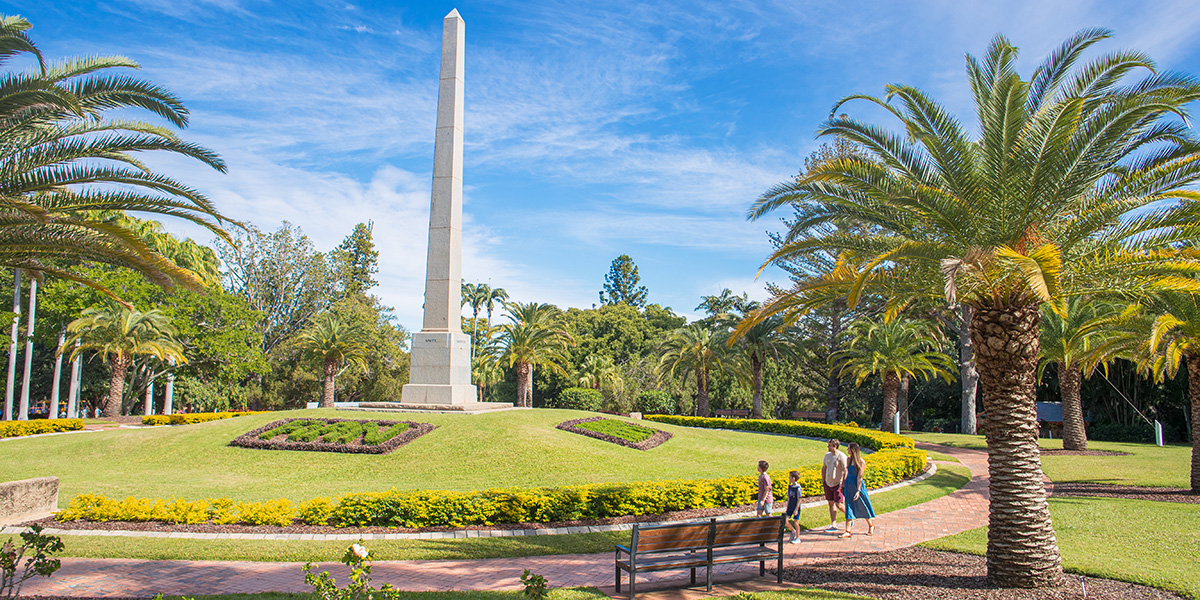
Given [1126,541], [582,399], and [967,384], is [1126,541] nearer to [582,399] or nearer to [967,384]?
[967,384]

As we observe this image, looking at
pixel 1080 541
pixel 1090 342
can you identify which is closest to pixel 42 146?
pixel 1080 541

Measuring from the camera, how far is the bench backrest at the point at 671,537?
761 cm

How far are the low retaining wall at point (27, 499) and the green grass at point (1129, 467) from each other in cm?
2124

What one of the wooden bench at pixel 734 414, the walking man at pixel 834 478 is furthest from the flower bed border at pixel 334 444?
the wooden bench at pixel 734 414

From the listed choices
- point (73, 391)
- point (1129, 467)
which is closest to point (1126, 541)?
point (1129, 467)

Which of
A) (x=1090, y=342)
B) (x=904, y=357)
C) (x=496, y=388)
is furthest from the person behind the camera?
(x=496, y=388)

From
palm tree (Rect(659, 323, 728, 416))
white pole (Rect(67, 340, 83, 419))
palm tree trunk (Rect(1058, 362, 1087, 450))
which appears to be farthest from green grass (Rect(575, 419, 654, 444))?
white pole (Rect(67, 340, 83, 419))

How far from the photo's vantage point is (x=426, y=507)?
436 inches

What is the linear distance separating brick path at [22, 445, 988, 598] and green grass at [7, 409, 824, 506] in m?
5.09

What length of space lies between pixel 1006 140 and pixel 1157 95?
1.70 m

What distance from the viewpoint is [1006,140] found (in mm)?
8445

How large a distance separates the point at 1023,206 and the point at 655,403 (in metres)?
33.2

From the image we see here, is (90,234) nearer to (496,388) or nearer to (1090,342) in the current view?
(1090,342)

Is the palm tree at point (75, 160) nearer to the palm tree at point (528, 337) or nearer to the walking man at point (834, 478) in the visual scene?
the walking man at point (834, 478)
